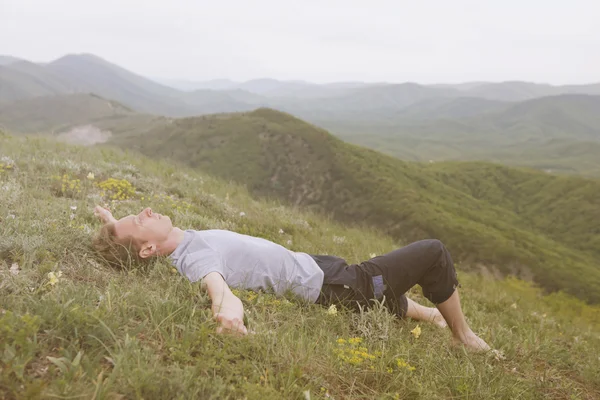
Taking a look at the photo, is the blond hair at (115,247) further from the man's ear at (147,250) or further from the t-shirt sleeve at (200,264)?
the t-shirt sleeve at (200,264)

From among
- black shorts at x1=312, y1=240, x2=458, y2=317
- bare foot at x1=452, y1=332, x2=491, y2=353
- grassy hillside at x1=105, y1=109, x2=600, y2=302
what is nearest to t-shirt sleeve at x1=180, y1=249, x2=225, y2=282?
black shorts at x1=312, y1=240, x2=458, y2=317

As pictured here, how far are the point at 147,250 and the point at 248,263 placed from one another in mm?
1024

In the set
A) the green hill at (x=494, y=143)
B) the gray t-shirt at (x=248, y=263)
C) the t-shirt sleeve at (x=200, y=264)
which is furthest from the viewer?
the green hill at (x=494, y=143)

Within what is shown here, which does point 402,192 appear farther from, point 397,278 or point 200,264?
point 200,264

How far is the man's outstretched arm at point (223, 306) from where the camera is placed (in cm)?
306

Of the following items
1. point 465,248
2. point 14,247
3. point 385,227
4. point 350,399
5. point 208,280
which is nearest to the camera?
point 350,399

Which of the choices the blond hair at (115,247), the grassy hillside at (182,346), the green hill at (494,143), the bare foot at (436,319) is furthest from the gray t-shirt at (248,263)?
the green hill at (494,143)

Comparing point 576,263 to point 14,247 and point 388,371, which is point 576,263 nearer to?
point 388,371

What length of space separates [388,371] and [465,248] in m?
15.0

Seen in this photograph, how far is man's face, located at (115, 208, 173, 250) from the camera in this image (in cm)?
405

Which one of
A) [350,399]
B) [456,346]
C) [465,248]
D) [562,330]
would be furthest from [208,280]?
[465,248]

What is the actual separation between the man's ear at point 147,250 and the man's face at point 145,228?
0.12 feet

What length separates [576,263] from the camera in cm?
1733

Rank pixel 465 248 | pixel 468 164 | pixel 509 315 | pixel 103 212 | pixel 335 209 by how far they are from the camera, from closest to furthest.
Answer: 1. pixel 103 212
2. pixel 509 315
3. pixel 465 248
4. pixel 335 209
5. pixel 468 164
